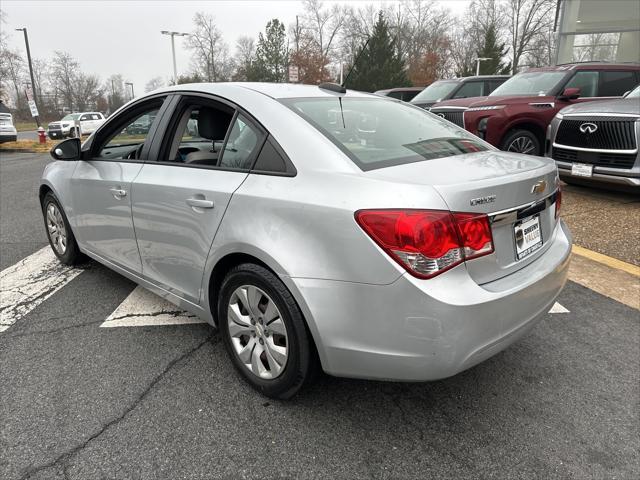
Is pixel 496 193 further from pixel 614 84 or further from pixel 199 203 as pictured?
pixel 614 84

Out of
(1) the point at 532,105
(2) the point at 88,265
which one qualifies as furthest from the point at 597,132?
(2) the point at 88,265

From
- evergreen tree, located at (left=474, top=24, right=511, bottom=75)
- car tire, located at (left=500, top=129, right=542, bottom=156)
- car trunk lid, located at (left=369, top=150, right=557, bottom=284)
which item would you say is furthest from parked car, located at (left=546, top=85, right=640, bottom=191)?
evergreen tree, located at (left=474, top=24, right=511, bottom=75)

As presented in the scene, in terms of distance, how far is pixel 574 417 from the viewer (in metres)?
2.31

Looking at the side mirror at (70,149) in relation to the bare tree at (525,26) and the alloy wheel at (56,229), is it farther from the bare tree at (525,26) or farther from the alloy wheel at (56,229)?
the bare tree at (525,26)

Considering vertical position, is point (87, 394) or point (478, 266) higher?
point (478, 266)

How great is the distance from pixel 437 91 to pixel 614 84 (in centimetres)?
429

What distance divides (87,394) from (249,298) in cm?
103

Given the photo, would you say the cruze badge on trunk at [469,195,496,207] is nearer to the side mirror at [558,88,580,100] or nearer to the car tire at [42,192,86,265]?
the car tire at [42,192,86,265]

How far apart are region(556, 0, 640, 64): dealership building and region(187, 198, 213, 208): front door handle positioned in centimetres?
1893

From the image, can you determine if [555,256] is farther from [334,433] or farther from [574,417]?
[334,433]

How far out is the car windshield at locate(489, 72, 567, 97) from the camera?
308 inches

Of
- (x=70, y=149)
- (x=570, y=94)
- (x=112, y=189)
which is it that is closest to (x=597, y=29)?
(x=570, y=94)

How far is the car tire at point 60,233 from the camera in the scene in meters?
4.07

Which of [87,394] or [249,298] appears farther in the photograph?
[87,394]
